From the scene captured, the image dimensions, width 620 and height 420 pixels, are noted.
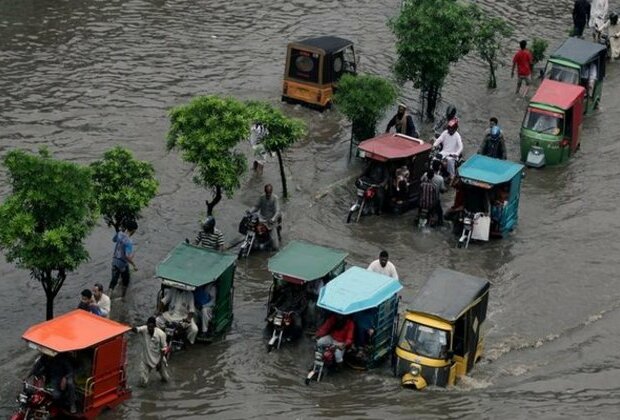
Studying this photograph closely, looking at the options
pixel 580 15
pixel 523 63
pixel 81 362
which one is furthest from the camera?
pixel 580 15

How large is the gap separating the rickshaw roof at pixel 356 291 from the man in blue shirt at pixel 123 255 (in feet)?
15.0

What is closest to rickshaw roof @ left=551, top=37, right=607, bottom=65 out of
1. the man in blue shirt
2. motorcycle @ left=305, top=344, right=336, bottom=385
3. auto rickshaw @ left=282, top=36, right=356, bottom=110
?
auto rickshaw @ left=282, top=36, right=356, bottom=110

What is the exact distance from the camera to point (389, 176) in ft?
91.1

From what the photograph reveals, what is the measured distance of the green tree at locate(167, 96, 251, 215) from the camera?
25.1 meters

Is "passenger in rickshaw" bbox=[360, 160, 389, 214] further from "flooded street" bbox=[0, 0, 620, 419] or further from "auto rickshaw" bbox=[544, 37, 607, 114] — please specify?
"auto rickshaw" bbox=[544, 37, 607, 114]

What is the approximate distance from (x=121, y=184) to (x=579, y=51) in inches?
650

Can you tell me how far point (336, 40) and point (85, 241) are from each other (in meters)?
11.3

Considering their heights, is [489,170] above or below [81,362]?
above

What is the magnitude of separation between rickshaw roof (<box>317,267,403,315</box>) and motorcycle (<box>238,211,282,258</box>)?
13.9 feet

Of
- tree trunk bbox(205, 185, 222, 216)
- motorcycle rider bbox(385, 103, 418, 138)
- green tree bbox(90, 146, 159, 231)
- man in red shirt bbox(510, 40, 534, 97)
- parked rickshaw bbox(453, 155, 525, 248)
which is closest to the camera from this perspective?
green tree bbox(90, 146, 159, 231)

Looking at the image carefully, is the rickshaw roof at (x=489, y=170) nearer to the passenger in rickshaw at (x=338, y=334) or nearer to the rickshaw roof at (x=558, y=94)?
the rickshaw roof at (x=558, y=94)

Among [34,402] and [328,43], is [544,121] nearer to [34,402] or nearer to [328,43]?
[328,43]

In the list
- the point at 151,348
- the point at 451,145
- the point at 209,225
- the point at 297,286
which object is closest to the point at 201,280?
the point at 151,348

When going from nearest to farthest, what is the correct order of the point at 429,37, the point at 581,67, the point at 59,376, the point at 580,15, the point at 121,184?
the point at 59,376 < the point at 121,184 < the point at 429,37 < the point at 581,67 < the point at 580,15
